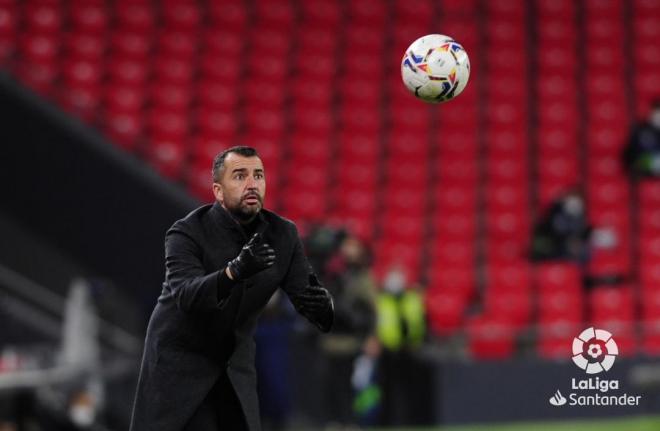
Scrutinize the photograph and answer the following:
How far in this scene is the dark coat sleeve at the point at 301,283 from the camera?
4.68 m

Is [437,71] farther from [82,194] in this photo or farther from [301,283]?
[82,194]

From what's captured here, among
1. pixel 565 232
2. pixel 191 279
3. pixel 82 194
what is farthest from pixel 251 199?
pixel 565 232

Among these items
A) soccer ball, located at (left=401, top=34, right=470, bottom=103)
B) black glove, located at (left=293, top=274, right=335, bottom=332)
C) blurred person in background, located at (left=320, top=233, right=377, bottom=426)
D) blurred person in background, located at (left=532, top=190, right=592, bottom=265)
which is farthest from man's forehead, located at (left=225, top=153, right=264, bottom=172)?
blurred person in background, located at (left=532, top=190, right=592, bottom=265)

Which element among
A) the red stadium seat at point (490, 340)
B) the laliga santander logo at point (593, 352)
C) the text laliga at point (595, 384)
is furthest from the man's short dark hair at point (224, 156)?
the red stadium seat at point (490, 340)

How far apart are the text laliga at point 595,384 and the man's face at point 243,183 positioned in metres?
2.02

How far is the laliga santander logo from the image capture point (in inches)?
226

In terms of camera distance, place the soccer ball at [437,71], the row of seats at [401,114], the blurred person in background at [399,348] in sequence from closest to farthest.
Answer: the soccer ball at [437,71] → the blurred person in background at [399,348] → the row of seats at [401,114]

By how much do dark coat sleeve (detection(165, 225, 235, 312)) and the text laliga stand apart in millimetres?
2099

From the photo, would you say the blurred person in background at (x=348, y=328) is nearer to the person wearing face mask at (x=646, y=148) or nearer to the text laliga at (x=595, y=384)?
the text laliga at (x=595, y=384)

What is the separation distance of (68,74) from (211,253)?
9.88m

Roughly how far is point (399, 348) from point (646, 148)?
4.66 m

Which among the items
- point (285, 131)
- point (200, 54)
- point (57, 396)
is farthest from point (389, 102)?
point (57, 396)

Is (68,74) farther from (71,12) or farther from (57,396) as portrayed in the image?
(57,396)

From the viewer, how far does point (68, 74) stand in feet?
46.1
